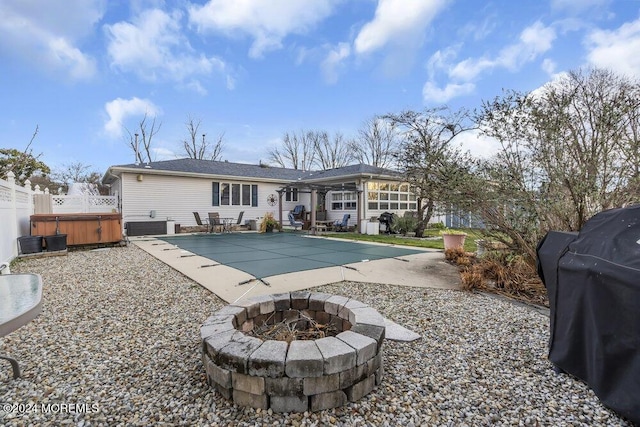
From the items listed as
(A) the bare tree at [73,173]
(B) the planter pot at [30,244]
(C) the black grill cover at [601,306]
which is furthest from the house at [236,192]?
(C) the black grill cover at [601,306]

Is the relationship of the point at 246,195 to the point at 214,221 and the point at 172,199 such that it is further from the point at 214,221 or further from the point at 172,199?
the point at 172,199

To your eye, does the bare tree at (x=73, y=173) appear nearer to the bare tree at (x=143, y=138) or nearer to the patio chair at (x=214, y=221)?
the bare tree at (x=143, y=138)

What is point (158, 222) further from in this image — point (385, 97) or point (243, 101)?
point (385, 97)

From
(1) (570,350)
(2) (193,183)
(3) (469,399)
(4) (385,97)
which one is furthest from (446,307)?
(4) (385,97)

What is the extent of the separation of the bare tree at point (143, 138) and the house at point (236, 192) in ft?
34.5

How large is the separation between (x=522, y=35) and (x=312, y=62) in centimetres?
806

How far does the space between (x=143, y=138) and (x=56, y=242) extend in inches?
772

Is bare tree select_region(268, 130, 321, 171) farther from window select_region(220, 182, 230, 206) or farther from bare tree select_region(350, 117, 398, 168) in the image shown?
window select_region(220, 182, 230, 206)

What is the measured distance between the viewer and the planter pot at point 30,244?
22.1 feet

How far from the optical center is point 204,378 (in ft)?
6.77

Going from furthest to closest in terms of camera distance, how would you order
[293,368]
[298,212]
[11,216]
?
1. [298,212]
2. [11,216]
3. [293,368]

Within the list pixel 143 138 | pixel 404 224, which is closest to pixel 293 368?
pixel 404 224

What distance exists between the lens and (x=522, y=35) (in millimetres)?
6965

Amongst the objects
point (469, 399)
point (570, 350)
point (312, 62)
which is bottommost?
point (469, 399)
